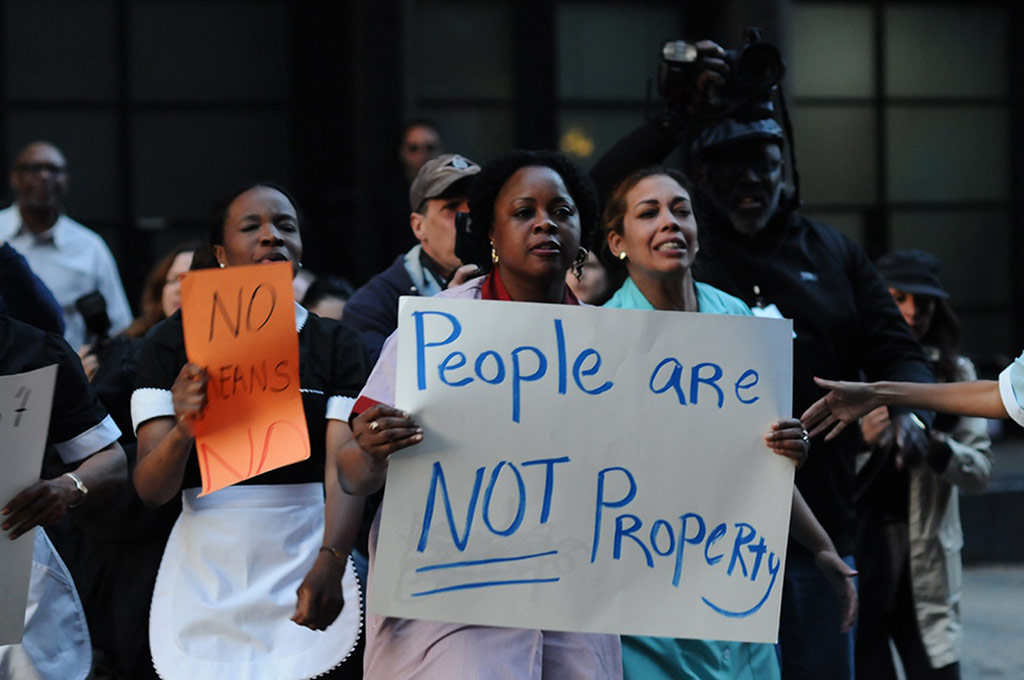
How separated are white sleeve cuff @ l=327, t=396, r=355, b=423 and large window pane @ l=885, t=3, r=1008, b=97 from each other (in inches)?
370

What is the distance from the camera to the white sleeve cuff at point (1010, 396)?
10.8ft

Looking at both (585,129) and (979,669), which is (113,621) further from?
(585,129)

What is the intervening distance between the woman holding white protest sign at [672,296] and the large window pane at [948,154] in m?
8.56

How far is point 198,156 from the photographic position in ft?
34.8

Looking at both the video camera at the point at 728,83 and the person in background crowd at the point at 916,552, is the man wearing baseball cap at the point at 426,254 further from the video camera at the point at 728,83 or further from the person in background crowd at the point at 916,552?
the person in background crowd at the point at 916,552

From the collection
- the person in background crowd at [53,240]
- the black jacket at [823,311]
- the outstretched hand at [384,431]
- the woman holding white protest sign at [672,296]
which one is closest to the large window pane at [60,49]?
the person in background crowd at [53,240]

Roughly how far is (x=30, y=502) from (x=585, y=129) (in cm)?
850

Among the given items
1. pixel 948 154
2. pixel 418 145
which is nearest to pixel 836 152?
pixel 948 154

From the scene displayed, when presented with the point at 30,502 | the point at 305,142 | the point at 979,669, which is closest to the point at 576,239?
the point at 30,502

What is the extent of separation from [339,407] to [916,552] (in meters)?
2.44

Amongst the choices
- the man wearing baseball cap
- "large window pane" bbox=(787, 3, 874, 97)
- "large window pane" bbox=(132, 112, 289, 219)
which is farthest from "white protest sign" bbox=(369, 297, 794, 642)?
"large window pane" bbox=(787, 3, 874, 97)

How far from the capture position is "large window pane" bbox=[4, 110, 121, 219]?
1033 cm

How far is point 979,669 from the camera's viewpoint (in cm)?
678

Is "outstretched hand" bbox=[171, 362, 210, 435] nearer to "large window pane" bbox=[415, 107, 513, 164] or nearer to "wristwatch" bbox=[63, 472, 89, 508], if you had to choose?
"wristwatch" bbox=[63, 472, 89, 508]
